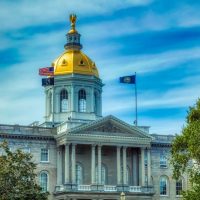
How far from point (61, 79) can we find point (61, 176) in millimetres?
15492

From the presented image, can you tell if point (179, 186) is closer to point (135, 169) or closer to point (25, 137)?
point (135, 169)

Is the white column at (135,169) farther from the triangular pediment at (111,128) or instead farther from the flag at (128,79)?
the flag at (128,79)

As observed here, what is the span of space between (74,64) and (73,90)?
4.14 metres

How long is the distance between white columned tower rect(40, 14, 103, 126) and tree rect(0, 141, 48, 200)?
34.8 metres

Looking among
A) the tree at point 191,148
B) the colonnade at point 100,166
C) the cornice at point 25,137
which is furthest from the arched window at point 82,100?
the tree at point 191,148

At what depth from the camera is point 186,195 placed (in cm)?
6100

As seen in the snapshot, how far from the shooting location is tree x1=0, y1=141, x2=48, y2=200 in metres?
61.2

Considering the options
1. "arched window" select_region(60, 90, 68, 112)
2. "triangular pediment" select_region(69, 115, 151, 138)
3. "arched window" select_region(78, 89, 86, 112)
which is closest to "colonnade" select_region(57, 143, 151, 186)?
"triangular pediment" select_region(69, 115, 151, 138)

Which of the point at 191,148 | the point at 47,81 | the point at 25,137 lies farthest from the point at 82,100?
the point at 191,148

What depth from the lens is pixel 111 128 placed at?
9444 centimetres

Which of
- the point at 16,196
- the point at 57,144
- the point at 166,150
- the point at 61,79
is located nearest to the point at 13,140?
the point at 57,144

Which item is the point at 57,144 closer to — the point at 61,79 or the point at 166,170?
the point at 61,79

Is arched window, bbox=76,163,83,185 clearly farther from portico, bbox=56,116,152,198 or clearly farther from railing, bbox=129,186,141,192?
railing, bbox=129,186,141,192

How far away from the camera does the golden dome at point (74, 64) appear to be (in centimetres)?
10100
